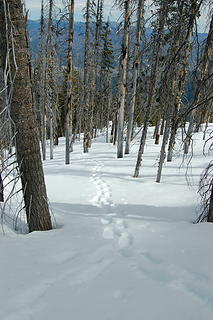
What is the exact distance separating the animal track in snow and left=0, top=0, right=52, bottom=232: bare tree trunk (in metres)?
0.96

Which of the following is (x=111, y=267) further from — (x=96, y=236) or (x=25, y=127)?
(x=25, y=127)

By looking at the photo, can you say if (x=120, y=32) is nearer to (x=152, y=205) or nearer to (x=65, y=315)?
(x=152, y=205)

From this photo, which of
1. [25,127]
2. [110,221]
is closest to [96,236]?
[110,221]

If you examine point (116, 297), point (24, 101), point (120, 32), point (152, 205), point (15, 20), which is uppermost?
point (120, 32)

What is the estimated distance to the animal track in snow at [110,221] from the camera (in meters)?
3.18

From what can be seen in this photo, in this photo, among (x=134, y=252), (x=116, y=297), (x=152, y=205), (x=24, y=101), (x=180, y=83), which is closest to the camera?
(x=116, y=297)

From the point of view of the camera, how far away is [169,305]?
1848 millimetres

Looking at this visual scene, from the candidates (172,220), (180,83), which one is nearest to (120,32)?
(180,83)

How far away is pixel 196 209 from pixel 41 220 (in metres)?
3.03

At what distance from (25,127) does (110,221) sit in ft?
7.12

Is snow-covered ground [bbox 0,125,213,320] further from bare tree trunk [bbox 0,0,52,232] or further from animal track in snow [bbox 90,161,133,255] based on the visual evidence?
bare tree trunk [bbox 0,0,52,232]

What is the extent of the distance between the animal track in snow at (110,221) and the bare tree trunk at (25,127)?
3.16 ft

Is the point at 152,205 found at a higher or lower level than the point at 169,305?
lower

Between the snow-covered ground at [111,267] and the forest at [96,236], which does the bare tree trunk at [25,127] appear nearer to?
the forest at [96,236]
